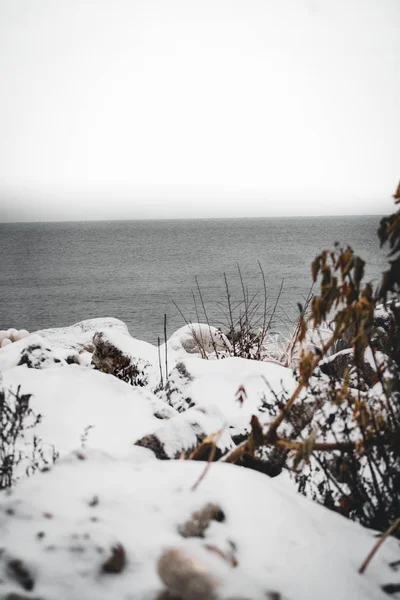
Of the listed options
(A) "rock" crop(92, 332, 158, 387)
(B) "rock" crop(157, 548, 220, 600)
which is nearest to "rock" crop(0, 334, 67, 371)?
(A) "rock" crop(92, 332, 158, 387)

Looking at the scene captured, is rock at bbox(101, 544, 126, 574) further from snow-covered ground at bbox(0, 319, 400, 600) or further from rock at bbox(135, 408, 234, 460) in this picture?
rock at bbox(135, 408, 234, 460)

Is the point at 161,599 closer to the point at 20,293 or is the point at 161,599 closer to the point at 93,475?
the point at 93,475

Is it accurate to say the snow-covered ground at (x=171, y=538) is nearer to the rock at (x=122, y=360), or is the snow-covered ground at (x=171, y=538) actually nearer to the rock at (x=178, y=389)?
the rock at (x=178, y=389)

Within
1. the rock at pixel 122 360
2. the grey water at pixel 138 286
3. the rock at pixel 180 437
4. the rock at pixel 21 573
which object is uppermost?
the rock at pixel 21 573

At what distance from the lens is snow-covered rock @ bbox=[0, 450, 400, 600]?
1.28 m

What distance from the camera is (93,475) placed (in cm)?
178

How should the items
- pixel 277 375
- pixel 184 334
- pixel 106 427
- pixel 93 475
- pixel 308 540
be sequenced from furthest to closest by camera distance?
pixel 184 334 < pixel 277 375 < pixel 106 427 < pixel 93 475 < pixel 308 540

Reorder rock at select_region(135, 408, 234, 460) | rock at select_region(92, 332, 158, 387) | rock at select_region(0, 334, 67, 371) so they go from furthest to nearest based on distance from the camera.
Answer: rock at select_region(92, 332, 158, 387), rock at select_region(0, 334, 67, 371), rock at select_region(135, 408, 234, 460)

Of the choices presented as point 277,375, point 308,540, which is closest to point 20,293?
point 277,375

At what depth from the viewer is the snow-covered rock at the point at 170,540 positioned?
128 centimetres

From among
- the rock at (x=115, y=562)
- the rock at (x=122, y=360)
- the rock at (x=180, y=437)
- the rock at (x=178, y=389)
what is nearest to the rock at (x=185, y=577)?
the rock at (x=115, y=562)

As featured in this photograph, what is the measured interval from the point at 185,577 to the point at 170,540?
0.21 metres

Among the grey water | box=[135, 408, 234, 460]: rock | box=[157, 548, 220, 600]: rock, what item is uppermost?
box=[157, 548, 220, 600]: rock

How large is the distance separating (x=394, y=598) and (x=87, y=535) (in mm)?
1110
